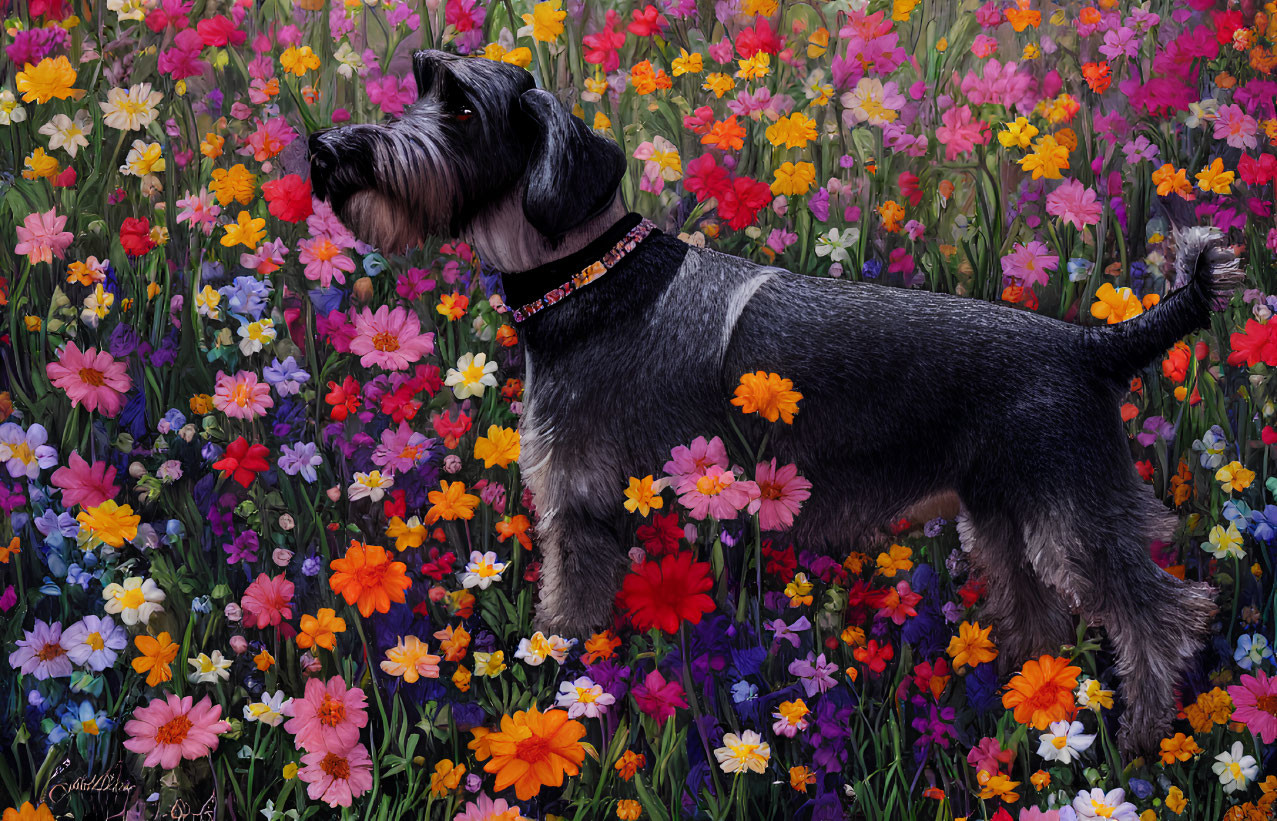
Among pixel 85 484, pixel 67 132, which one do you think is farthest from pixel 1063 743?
pixel 67 132

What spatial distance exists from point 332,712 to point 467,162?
1398mm

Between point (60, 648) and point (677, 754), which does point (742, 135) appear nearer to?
point (677, 754)

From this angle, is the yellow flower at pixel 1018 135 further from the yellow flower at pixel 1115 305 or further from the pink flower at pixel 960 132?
the yellow flower at pixel 1115 305

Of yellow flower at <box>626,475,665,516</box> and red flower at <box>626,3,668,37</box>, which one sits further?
red flower at <box>626,3,668,37</box>

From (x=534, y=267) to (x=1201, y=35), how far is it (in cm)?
200

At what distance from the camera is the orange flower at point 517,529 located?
221 centimetres

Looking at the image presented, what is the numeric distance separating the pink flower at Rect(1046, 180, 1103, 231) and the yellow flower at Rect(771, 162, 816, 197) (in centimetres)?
66

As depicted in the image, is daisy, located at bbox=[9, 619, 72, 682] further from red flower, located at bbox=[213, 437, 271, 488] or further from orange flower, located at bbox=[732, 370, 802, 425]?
orange flower, located at bbox=[732, 370, 802, 425]

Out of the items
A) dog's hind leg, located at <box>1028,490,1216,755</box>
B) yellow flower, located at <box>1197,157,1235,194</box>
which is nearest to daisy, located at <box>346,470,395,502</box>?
dog's hind leg, located at <box>1028,490,1216,755</box>

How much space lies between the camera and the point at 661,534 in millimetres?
2203

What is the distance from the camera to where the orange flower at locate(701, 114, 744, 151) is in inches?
92.7

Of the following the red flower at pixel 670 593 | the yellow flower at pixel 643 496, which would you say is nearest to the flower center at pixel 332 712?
the red flower at pixel 670 593

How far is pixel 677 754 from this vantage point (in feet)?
7.08

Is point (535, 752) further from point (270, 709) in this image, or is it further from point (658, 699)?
point (270, 709)
